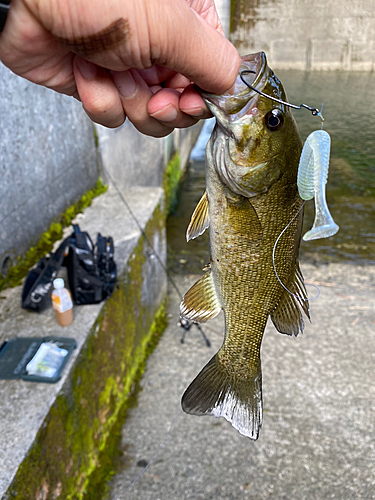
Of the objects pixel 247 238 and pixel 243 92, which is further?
pixel 247 238

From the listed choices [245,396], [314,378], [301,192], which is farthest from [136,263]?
[301,192]

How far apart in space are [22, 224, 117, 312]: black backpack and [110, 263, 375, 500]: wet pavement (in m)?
1.20

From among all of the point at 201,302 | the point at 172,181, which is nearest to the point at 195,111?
the point at 201,302

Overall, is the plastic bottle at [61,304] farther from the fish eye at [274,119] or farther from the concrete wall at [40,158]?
the fish eye at [274,119]

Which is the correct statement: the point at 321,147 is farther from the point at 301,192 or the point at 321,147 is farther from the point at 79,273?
the point at 79,273

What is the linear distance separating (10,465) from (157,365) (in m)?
2.20

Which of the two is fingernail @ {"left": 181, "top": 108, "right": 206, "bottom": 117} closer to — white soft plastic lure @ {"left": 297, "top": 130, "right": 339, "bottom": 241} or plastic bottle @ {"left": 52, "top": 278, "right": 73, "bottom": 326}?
white soft plastic lure @ {"left": 297, "top": 130, "right": 339, "bottom": 241}

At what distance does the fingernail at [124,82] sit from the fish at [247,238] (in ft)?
0.89

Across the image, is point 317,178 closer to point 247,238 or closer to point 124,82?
point 247,238

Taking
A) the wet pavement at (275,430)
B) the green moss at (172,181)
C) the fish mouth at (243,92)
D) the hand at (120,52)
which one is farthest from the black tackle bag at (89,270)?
the green moss at (172,181)

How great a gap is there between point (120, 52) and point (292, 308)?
3.30 feet

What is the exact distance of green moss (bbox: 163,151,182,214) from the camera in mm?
7680

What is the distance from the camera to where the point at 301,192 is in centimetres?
117

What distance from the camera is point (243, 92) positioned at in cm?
127
